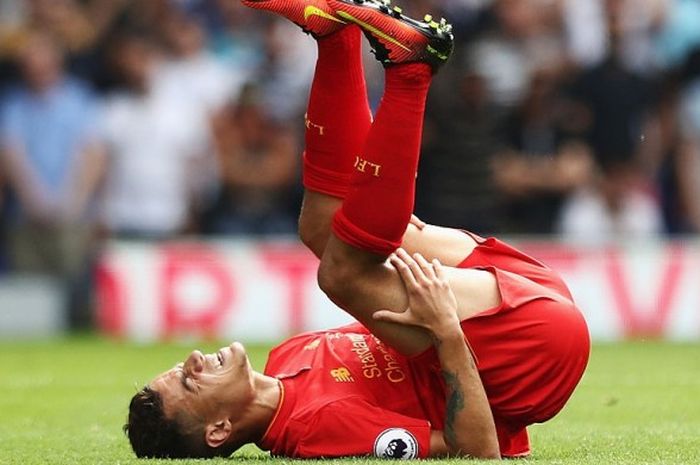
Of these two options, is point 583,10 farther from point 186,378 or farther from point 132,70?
point 186,378

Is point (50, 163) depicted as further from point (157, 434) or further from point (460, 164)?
point (157, 434)

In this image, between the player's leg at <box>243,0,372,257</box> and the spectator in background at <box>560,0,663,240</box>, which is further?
the spectator in background at <box>560,0,663,240</box>

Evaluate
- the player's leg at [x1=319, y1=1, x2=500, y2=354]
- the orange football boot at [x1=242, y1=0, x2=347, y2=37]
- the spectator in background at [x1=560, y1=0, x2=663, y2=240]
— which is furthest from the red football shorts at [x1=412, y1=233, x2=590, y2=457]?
the spectator in background at [x1=560, y1=0, x2=663, y2=240]

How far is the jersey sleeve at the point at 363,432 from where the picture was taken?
20.2 ft

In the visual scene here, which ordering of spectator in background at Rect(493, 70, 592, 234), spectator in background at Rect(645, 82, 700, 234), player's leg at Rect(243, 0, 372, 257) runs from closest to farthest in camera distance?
player's leg at Rect(243, 0, 372, 257) < spectator in background at Rect(493, 70, 592, 234) < spectator in background at Rect(645, 82, 700, 234)

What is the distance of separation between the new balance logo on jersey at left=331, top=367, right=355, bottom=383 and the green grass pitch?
0.44m

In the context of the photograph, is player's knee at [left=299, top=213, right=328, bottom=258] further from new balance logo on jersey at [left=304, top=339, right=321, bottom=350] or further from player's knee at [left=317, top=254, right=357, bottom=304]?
player's knee at [left=317, top=254, right=357, bottom=304]

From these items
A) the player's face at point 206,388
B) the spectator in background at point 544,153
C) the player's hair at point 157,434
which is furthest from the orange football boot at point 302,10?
the spectator in background at point 544,153

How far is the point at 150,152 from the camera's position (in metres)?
14.4

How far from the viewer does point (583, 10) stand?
1507 centimetres

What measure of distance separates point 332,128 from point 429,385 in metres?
1.18

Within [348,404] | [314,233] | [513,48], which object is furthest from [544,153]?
[348,404]

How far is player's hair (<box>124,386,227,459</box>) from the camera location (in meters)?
6.26

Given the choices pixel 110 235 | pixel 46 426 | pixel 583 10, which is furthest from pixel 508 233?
pixel 46 426
